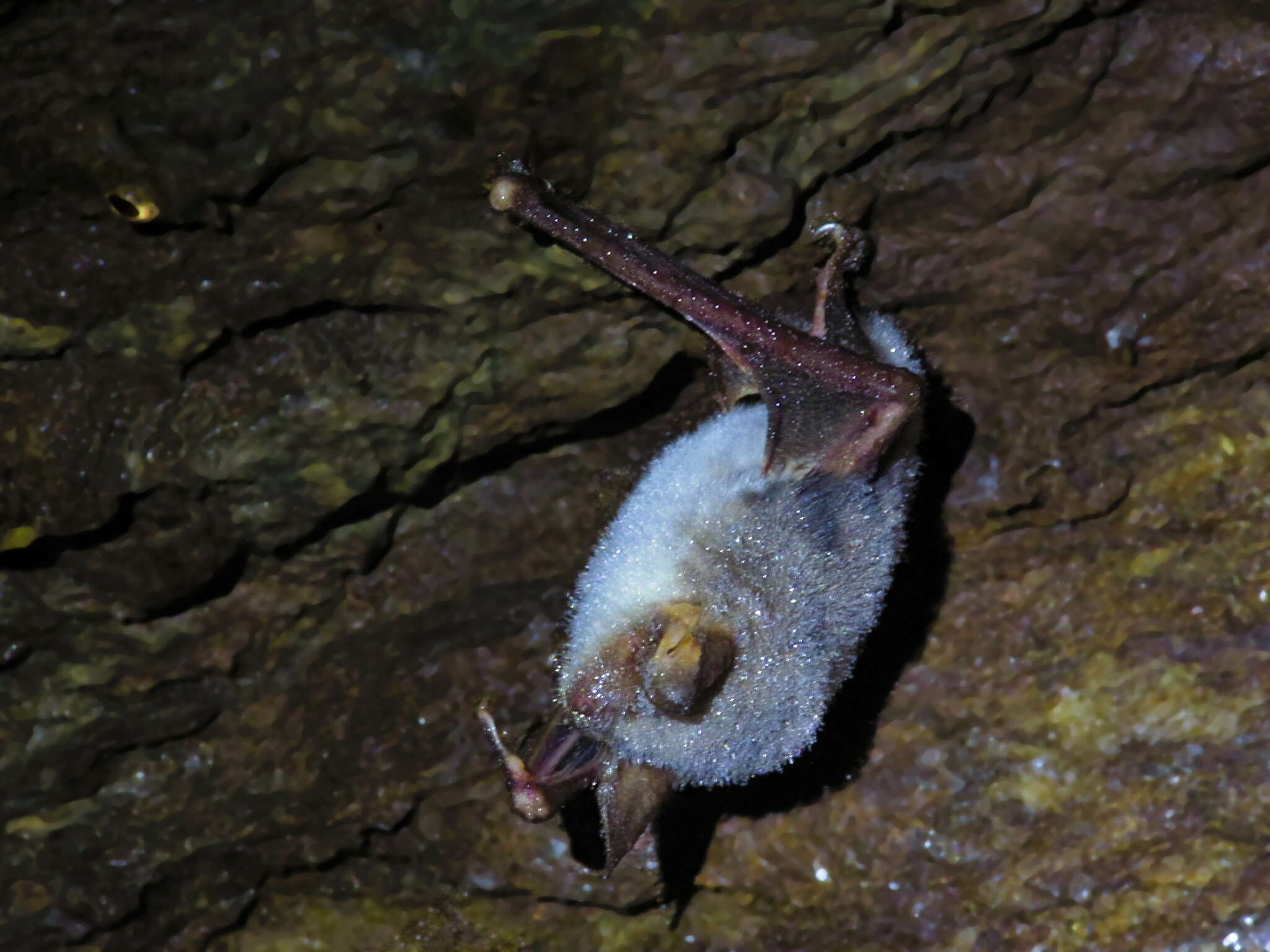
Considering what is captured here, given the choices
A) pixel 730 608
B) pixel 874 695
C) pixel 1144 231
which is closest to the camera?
pixel 730 608

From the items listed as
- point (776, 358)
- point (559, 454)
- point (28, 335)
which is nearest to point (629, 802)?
point (559, 454)

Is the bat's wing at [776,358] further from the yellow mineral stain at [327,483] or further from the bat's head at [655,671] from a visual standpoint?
the yellow mineral stain at [327,483]

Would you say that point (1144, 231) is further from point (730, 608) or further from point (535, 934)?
point (535, 934)

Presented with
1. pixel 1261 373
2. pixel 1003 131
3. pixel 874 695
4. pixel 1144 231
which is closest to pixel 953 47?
pixel 1003 131

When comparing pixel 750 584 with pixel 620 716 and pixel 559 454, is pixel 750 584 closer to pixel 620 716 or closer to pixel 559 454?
pixel 620 716

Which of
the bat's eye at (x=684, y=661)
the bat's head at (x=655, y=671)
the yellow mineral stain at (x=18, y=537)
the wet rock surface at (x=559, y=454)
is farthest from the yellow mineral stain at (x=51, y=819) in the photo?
the bat's eye at (x=684, y=661)

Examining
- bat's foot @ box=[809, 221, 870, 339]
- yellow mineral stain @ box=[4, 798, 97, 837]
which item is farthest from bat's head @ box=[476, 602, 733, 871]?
yellow mineral stain @ box=[4, 798, 97, 837]

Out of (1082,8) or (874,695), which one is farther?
(874,695)
